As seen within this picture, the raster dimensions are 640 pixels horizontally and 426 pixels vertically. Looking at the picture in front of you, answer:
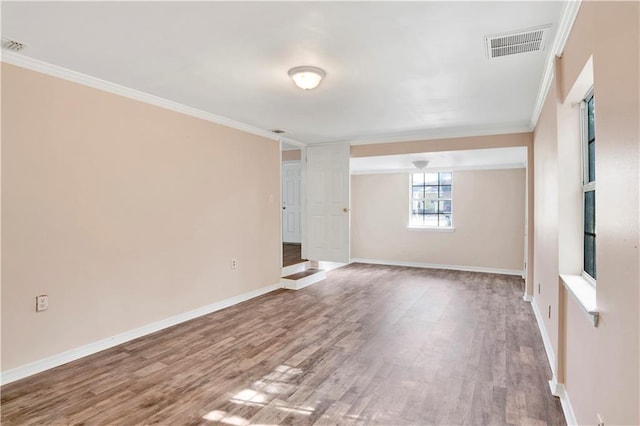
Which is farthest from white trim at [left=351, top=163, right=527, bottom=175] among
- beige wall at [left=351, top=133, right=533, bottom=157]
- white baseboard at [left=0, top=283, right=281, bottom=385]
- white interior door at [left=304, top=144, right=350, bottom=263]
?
white baseboard at [left=0, top=283, right=281, bottom=385]

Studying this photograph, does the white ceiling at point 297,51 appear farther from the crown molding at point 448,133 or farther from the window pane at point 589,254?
the window pane at point 589,254

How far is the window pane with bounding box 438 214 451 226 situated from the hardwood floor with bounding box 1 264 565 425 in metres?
3.23

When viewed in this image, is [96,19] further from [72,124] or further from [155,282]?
[155,282]

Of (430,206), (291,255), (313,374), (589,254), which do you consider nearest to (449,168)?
(430,206)

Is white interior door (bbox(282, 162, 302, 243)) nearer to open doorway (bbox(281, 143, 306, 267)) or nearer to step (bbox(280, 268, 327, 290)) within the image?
open doorway (bbox(281, 143, 306, 267))

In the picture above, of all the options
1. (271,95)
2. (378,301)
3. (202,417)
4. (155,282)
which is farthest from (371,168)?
(202,417)

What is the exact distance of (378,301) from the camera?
15.7ft

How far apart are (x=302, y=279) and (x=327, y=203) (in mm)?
1391

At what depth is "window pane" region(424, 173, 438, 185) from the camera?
753 cm

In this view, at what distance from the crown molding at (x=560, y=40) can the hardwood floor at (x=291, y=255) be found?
14.3ft

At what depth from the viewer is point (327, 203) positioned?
6047 millimetres

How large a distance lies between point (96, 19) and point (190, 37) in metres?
0.53

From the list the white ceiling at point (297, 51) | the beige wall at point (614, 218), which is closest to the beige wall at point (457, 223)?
the white ceiling at point (297, 51)

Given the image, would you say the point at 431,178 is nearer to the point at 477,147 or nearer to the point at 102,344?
the point at 477,147
